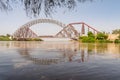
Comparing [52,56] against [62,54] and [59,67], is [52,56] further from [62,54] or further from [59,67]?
[59,67]

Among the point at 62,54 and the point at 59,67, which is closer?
the point at 59,67

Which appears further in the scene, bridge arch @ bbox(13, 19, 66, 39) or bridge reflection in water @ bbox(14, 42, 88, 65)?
bridge arch @ bbox(13, 19, 66, 39)

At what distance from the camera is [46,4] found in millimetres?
6348

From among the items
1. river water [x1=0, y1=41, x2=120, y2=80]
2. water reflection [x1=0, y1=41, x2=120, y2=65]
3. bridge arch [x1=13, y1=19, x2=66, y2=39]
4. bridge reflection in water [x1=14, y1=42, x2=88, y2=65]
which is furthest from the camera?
bridge arch [x1=13, y1=19, x2=66, y2=39]

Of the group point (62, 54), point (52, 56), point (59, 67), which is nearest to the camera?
point (59, 67)

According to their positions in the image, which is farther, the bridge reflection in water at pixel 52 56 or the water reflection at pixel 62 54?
the water reflection at pixel 62 54

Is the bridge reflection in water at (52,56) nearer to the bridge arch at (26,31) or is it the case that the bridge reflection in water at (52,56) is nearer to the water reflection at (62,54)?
the water reflection at (62,54)

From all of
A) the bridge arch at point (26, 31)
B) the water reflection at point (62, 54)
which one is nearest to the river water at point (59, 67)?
the water reflection at point (62, 54)

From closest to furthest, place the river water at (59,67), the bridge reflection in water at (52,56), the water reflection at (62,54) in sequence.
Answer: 1. the river water at (59,67)
2. the bridge reflection in water at (52,56)
3. the water reflection at (62,54)

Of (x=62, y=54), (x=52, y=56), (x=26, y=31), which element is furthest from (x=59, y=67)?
(x=26, y=31)

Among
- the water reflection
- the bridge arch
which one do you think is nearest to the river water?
the water reflection

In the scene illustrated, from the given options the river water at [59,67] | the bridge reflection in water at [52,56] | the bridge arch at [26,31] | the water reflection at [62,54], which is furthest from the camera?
the bridge arch at [26,31]

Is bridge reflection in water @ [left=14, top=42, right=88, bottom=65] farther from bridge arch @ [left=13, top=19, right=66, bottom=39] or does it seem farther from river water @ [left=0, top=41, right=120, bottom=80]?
bridge arch @ [left=13, top=19, right=66, bottom=39]

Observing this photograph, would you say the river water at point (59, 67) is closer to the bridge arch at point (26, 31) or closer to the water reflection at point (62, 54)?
the water reflection at point (62, 54)
